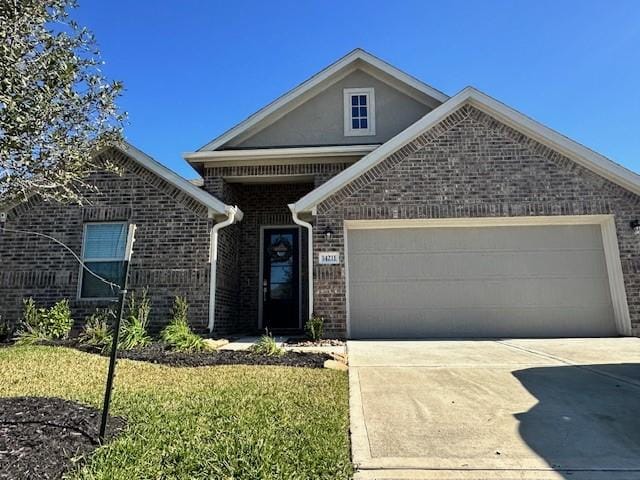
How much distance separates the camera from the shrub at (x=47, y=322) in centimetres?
854

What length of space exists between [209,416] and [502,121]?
28.9 feet

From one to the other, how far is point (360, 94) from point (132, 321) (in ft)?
27.5

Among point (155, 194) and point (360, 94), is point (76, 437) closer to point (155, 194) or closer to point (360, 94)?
point (155, 194)

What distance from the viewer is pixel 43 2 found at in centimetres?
514

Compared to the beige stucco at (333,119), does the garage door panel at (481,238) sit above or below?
below

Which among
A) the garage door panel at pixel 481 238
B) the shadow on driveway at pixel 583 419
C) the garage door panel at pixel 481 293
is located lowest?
the shadow on driveway at pixel 583 419

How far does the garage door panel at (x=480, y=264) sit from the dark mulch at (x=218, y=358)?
322 centimetres

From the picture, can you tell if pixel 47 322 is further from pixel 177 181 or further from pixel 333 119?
pixel 333 119

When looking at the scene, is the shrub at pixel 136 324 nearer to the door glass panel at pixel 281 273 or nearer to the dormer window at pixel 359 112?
the door glass panel at pixel 281 273

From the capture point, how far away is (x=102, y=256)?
9.62 metres

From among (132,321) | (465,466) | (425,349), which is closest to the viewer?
(465,466)

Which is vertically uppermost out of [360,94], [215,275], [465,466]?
[360,94]

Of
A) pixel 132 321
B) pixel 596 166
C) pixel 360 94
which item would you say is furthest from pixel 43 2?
pixel 596 166

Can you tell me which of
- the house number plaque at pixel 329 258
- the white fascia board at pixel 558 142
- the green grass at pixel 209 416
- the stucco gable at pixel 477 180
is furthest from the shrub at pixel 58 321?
the white fascia board at pixel 558 142
